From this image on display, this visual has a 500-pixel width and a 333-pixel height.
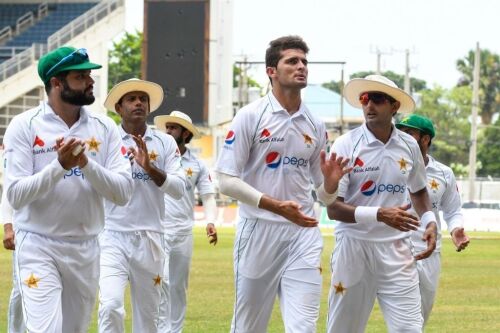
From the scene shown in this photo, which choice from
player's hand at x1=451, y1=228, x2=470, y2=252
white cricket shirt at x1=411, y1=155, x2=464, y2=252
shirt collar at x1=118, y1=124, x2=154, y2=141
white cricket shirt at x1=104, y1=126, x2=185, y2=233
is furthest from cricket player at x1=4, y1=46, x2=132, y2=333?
white cricket shirt at x1=411, y1=155, x2=464, y2=252

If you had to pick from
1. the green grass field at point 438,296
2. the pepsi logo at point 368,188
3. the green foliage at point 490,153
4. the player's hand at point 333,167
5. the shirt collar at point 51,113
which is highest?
the green foliage at point 490,153

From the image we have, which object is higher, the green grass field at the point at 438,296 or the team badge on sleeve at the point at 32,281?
the team badge on sleeve at the point at 32,281

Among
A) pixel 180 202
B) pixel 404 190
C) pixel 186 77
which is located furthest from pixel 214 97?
pixel 404 190

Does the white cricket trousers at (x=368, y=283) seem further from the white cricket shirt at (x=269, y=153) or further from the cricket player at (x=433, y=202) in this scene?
the cricket player at (x=433, y=202)

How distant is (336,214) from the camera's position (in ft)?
36.8

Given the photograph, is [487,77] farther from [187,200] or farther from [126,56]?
[187,200]

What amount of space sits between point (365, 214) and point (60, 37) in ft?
202

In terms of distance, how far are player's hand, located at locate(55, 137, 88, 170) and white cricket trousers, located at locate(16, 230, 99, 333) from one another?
0.81 m

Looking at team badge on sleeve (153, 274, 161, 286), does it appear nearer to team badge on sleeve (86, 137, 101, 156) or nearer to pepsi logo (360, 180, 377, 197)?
pepsi logo (360, 180, 377, 197)

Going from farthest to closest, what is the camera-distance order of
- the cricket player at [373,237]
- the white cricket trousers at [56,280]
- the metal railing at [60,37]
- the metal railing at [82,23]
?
the metal railing at [82,23] < the metal railing at [60,37] < the cricket player at [373,237] < the white cricket trousers at [56,280]

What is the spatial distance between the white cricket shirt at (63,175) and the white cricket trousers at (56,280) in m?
0.09

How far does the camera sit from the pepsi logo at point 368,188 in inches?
445

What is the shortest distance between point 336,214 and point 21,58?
5980 centimetres

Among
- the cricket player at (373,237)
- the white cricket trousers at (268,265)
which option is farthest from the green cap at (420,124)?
the white cricket trousers at (268,265)
